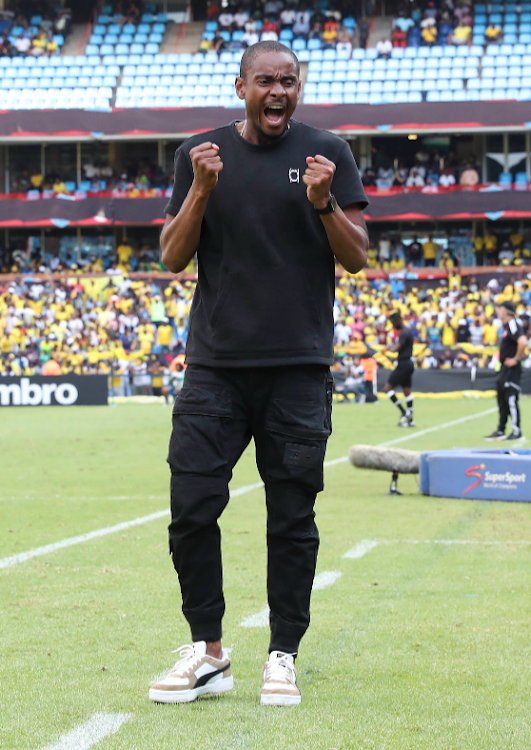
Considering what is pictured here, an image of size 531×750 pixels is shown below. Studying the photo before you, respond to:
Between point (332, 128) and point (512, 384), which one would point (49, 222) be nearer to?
point (332, 128)

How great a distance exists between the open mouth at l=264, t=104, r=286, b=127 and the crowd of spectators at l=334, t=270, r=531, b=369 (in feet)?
94.9

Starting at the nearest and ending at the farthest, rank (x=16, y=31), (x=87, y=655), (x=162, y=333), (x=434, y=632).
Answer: (x=87, y=655), (x=434, y=632), (x=162, y=333), (x=16, y=31)

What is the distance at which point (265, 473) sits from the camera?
13.2ft

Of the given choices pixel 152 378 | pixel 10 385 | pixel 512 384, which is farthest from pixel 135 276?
pixel 512 384

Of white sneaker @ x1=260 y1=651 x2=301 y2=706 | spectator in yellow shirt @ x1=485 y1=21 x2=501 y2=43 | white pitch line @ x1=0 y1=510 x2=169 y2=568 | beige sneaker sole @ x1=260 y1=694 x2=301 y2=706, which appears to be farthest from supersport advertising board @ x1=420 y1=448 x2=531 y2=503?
spectator in yellow shirt @ x1=485 y1=21 x2=501 y2=43

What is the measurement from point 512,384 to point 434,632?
12.6 meters

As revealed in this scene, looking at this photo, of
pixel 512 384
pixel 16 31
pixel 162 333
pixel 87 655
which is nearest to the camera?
pixel 87 655

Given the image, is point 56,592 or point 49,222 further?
point 49,222

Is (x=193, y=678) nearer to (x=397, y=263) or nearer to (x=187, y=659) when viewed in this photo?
(x=187, y=659)

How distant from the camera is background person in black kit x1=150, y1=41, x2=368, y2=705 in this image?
12.6 feet

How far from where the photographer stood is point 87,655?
4.41 meters

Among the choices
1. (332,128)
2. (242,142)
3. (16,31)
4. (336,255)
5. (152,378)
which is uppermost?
(16,31)

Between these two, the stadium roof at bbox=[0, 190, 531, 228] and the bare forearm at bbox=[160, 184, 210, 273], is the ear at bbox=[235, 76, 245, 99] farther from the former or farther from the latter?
the stadium roof at bbox=[0, 190, 531, 228]

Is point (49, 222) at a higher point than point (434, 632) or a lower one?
higher
